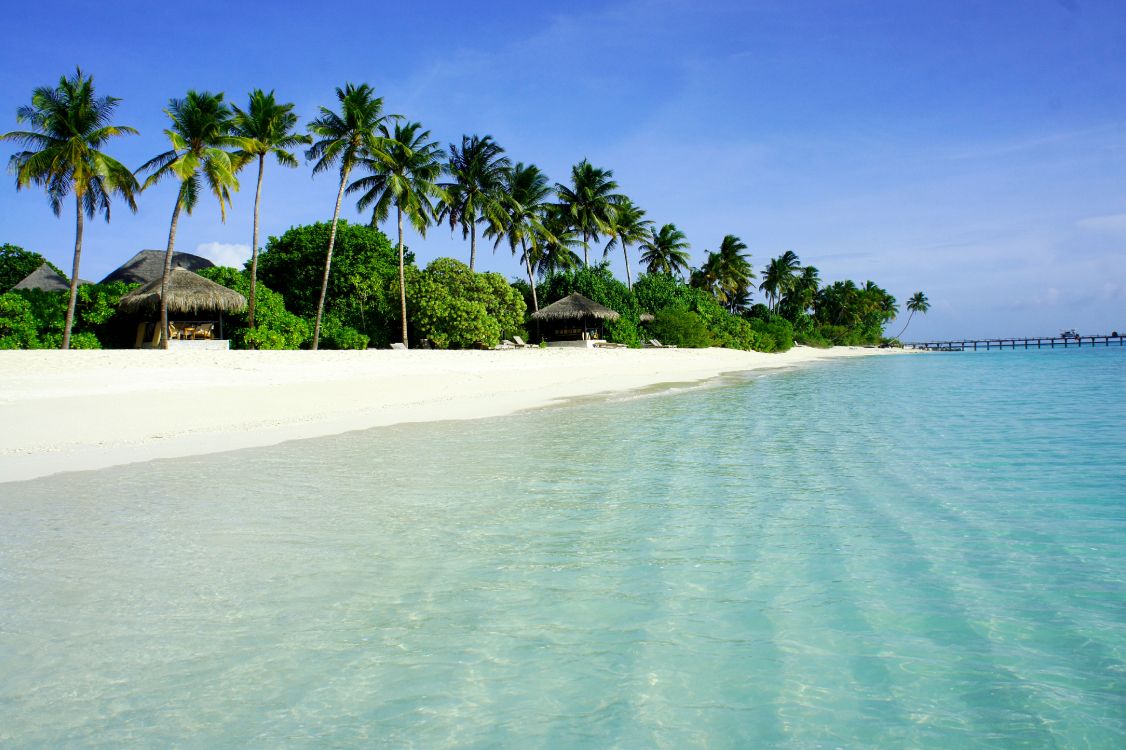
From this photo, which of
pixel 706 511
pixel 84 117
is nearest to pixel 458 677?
pixel 706 511

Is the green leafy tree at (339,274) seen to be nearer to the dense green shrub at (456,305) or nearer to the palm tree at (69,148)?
the dense green shrub at (456,305)

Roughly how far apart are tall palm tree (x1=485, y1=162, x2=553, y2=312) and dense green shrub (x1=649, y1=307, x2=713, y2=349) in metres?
6.91

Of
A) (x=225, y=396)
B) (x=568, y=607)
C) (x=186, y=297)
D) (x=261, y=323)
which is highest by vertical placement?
(x=186, y=297)

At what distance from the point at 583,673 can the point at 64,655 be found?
7.45 ft

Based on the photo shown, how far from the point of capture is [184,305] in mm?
23234

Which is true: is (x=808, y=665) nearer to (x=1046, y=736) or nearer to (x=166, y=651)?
(x=1046, y=736)

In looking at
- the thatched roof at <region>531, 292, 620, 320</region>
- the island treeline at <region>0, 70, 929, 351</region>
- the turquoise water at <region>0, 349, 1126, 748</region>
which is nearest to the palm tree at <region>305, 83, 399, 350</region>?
the island treeline at <region>0, 70, 929, 351</region>

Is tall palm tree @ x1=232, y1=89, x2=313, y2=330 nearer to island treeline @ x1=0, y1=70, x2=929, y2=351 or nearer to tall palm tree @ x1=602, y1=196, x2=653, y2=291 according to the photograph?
island treeline @ x1=0, y1=70, x2=929, y2=351

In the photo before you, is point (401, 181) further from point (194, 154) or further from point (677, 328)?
point (677, 328)

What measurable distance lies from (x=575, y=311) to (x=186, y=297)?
16.8 metres

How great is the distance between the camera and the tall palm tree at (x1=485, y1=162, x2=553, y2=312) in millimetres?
35000

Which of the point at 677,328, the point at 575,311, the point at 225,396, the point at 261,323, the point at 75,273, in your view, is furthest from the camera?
the point at 677,328

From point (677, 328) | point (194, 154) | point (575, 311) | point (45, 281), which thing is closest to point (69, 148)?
point (194, 154)

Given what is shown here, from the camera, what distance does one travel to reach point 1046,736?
7.84 ft
